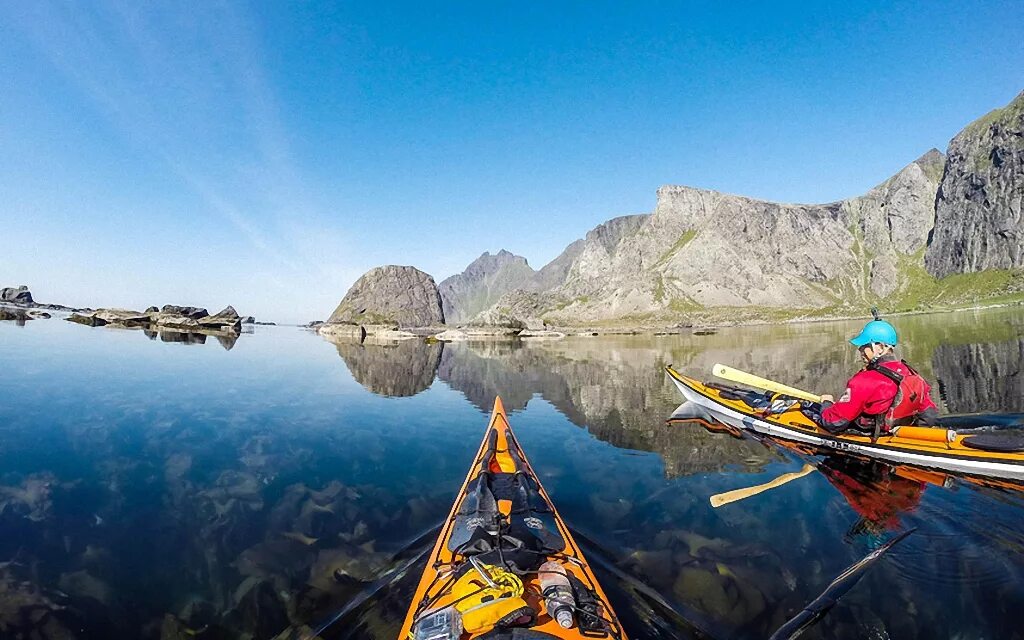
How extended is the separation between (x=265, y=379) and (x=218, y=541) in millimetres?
27427

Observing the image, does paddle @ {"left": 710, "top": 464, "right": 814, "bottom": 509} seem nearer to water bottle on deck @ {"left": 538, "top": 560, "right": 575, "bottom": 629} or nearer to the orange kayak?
the orange kayak

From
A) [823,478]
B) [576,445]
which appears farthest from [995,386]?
[576,445]

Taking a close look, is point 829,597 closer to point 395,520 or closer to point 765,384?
point 395,520

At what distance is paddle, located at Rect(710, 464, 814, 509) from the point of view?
40.5 feet

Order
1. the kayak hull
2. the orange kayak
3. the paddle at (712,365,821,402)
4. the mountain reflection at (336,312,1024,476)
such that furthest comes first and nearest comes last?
the paddle at (712,365,821,402)
the mountain reflection at (336,312,1024,476)
the kayak hull
the orange kayak

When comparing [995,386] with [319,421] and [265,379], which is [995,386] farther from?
[265,379]

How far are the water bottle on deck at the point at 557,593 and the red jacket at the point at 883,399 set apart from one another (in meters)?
12.5

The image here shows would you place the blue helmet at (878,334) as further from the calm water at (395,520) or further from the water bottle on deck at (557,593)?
the water bottle on deck at (557,593)

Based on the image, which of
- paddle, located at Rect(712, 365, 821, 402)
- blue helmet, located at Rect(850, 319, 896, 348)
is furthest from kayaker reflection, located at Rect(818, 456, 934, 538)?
paddle, located at Rect(712, 365, 821, 402)

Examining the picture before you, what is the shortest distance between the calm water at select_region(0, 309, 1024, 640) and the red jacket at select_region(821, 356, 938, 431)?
1.74m

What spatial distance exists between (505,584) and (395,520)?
633 centimetres

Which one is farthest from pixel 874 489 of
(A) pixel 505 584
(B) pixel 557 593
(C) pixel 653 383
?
(C) pixel 653 383

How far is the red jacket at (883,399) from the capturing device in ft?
45.7

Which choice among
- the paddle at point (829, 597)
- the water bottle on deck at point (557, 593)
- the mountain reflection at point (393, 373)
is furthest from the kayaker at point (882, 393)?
the mountain reflection at point (393, 373)
